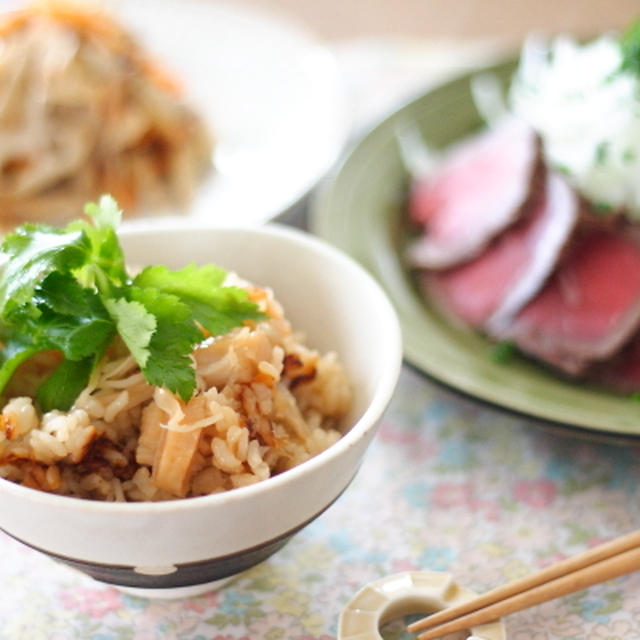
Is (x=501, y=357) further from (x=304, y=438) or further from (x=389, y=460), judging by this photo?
(x=304, y=438)

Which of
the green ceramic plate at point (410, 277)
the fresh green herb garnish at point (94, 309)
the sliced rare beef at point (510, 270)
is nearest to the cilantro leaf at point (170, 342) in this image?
the fresh green herb garnish at point (94, 309)

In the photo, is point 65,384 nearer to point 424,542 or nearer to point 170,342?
point 170,342

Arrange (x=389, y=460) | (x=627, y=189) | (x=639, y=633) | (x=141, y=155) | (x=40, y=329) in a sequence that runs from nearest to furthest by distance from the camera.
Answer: (x=40, y=329) < (x=639, y=633) < (x=389, y=460) < (x=627, y=189) < (x=141, y=155)

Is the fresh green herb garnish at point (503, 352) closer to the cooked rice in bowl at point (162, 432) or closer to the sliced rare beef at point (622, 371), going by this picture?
the sliced rare beef at point (622, 371)

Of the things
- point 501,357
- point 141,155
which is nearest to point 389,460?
point 501,357

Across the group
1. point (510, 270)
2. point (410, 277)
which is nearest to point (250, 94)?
point (410, 277)
